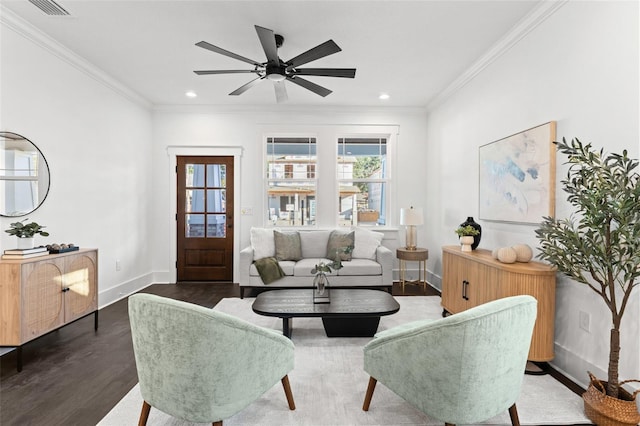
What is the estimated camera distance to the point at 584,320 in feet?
7.55

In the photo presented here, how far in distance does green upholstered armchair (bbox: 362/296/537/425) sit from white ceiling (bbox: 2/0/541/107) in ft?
7.83

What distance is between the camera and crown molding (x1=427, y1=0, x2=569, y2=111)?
2.58 meters

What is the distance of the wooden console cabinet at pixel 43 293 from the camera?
243 centimetres

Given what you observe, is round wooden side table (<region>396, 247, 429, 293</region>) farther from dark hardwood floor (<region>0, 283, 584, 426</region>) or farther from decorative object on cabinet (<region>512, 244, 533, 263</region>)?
dark hardwood floor (<region>0, 283, 584, 426</region>)

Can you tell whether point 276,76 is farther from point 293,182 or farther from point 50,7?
point 293,182

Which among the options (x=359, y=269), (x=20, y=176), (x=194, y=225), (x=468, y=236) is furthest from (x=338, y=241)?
(x=20, y=176)

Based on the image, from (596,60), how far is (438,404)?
2405 mm

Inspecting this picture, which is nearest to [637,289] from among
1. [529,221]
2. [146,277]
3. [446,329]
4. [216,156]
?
[529,221]

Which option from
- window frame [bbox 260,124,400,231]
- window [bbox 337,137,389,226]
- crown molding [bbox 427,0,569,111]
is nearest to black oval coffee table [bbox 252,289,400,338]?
window frame [bbox 260,124,400,231]

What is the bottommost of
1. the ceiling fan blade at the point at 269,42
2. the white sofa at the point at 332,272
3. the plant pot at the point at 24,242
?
the white sofa at the point at 332,272

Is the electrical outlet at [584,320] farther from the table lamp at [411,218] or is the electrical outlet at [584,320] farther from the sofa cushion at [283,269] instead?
the sofa cushion at [283,269]

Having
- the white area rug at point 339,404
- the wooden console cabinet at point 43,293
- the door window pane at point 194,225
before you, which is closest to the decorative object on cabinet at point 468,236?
the white area rug at point 339,404

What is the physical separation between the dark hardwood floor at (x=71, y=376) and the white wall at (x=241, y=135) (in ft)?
6.66

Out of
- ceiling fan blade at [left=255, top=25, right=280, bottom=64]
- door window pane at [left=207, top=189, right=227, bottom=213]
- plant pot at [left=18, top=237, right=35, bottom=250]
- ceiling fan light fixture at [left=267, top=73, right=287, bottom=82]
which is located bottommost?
plant pot at [left=18, top=237, right=35, bottom=250]
